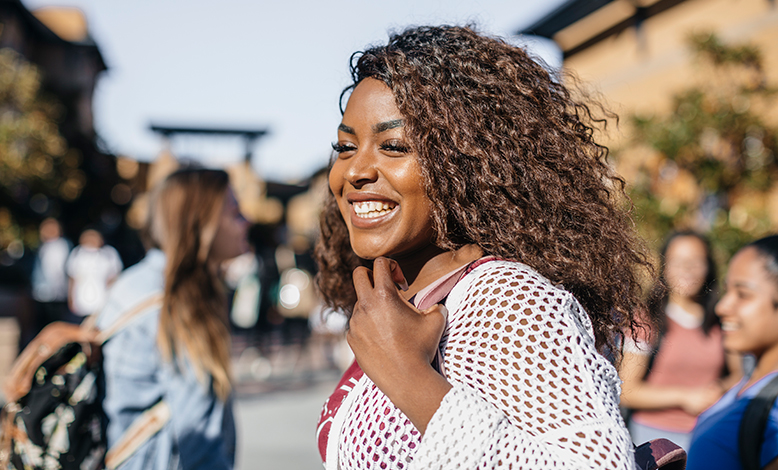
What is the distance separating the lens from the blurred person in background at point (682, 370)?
2920mm

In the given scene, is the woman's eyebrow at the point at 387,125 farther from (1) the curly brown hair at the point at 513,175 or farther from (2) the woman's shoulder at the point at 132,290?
(2) the woman's shoulder at the point at 132,290

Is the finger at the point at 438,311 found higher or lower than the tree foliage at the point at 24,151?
lower

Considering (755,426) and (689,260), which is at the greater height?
(689,260)

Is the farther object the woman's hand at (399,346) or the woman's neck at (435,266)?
the woman's neck at (435,266)

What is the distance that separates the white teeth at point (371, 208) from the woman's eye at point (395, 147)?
119mm

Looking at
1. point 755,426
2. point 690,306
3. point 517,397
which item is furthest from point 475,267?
point 690,306

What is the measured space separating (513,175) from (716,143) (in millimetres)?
6960

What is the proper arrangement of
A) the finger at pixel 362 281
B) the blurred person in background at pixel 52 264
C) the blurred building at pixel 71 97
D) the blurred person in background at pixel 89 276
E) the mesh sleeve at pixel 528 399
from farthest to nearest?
the blurred building at pixel 71 97 < the blurred person in background at pixel 52 264 < the blurred person in background at pixel 89 276 < the finger at pixel 362 281 < the mesh sleeve at pixel 528 399

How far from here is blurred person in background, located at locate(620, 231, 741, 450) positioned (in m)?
2.92

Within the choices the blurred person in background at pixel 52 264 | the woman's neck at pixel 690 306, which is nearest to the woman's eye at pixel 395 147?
the woman's neck at pixel 690 306

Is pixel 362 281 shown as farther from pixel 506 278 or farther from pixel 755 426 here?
pixel 755 426

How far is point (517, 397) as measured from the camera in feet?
3.35

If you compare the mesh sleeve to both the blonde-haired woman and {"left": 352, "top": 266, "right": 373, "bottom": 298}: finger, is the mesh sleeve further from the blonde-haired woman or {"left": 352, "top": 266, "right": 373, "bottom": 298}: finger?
the blonde-haired woman

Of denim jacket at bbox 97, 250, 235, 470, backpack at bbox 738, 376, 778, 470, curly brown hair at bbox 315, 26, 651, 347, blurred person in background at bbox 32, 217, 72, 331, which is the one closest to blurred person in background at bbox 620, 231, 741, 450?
backpack at bbox 738, 376, 778, 470
